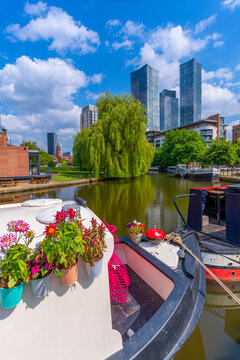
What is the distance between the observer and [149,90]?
188750 millimetres

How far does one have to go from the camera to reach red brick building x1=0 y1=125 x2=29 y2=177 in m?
24.9

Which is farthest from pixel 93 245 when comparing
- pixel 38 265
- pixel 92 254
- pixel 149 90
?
pixel 149 90

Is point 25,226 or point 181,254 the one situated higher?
point 25,226

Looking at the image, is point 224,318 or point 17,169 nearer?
point 224,318

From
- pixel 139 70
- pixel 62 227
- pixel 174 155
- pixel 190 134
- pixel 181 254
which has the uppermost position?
pixel 139 70

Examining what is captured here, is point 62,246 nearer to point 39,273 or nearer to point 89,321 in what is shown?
point 39,273

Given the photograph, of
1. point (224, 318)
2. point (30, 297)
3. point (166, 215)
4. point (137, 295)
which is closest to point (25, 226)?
point (30, 297)

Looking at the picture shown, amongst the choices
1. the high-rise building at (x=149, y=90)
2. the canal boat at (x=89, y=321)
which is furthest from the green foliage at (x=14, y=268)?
the high-rise building at (x=149, y=90)

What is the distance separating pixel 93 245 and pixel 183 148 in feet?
157

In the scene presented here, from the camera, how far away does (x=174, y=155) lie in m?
→ 47.9

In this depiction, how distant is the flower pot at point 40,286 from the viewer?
1470 mm

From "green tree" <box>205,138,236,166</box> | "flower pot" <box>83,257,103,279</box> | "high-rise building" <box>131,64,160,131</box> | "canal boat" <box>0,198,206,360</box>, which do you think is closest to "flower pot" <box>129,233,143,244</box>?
"canal boat" <box>0,198,206,360</box>

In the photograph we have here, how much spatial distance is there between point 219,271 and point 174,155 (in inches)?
1814

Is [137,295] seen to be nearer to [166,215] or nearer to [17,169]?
[166,215]
